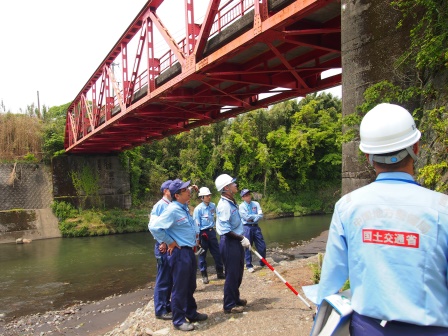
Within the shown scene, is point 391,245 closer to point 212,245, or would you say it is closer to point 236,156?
point 212,245

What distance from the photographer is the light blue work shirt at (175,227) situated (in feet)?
14.8

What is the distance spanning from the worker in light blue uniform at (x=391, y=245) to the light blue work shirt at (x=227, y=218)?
128 inches

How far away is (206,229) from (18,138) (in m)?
21.6

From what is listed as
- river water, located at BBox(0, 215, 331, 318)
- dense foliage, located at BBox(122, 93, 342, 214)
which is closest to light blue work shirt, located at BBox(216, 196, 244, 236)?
river water, located at BBox(0, 215, 331, 318)

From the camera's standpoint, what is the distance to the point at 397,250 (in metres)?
1.48

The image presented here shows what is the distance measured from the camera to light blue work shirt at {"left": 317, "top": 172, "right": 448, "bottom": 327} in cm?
142

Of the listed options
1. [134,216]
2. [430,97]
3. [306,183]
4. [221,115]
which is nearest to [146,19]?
[221,115]

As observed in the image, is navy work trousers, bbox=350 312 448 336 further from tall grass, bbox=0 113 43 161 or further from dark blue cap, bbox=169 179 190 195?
tall grass, bbox=0 113 43 161

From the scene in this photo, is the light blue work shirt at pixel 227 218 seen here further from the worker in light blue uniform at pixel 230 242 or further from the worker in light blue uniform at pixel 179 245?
the worker in light blue uniform at pixel 179 245

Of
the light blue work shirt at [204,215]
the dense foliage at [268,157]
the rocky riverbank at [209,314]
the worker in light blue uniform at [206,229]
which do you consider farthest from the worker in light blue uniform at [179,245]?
the dense foliage at [268,157]

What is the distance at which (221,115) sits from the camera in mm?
13672

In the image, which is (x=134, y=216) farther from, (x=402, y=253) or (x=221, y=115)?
(x=402, y=253)

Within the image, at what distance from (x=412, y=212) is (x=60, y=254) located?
683 inches

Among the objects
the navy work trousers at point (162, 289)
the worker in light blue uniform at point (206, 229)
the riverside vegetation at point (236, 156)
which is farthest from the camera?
the riverside vegetation at point (236, 156)
